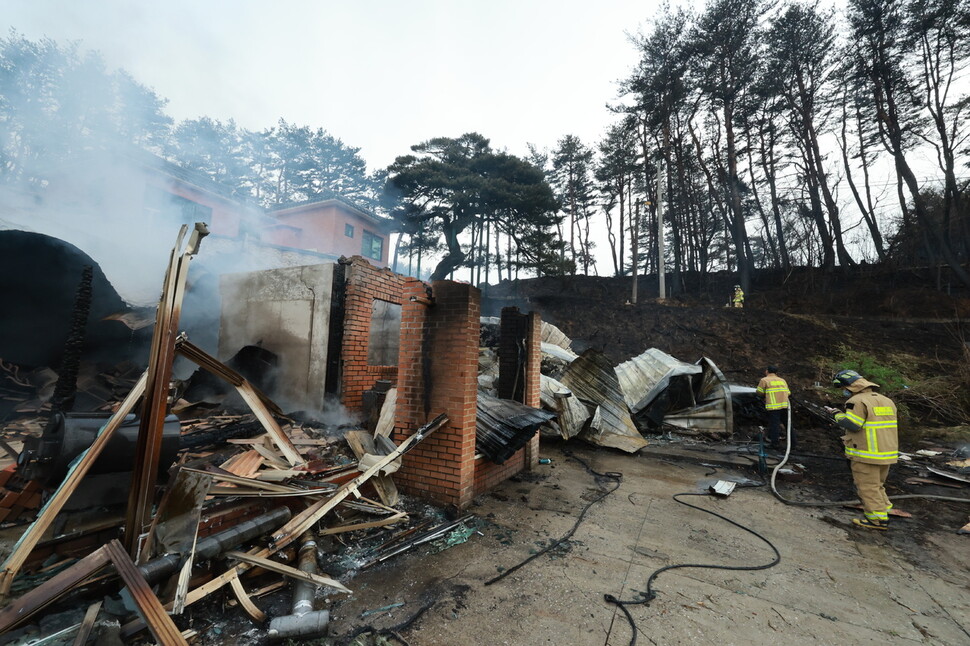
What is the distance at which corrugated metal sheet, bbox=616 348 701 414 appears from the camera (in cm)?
868

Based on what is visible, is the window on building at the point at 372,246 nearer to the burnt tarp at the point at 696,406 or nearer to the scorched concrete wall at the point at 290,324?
the scorched concrete wall at the point at 290,324

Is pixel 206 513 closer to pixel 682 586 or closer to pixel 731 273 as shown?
pixel 682 586

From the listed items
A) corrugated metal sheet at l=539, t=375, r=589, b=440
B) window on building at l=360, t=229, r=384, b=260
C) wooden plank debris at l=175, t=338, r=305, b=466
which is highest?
window on building at l=360, t=229, r=384, b=260

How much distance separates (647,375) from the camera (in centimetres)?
983

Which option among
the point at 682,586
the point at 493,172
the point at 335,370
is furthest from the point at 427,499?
the point at 493,172

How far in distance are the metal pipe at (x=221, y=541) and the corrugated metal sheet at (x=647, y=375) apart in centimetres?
724

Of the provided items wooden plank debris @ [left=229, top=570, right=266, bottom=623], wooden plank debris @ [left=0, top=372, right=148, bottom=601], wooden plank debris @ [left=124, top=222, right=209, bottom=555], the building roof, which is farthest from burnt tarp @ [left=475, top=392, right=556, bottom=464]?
the building roof

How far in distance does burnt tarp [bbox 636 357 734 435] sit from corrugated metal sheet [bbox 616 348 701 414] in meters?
0.12

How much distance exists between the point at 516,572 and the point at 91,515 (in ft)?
10.2

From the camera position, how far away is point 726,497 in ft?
16.1

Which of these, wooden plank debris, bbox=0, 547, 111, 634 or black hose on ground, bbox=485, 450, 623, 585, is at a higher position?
wooden plank debris, bbox=0, 547, 111, 634

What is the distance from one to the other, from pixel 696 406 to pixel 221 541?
28.9 feet

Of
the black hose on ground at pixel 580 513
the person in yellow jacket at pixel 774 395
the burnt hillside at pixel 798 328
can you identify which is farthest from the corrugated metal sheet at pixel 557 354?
the burnt hillside at pixel 798 328

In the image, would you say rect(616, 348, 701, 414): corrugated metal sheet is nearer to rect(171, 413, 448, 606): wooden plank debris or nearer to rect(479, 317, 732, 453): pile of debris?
rect(479, 317, 732, 453): pile of debris
